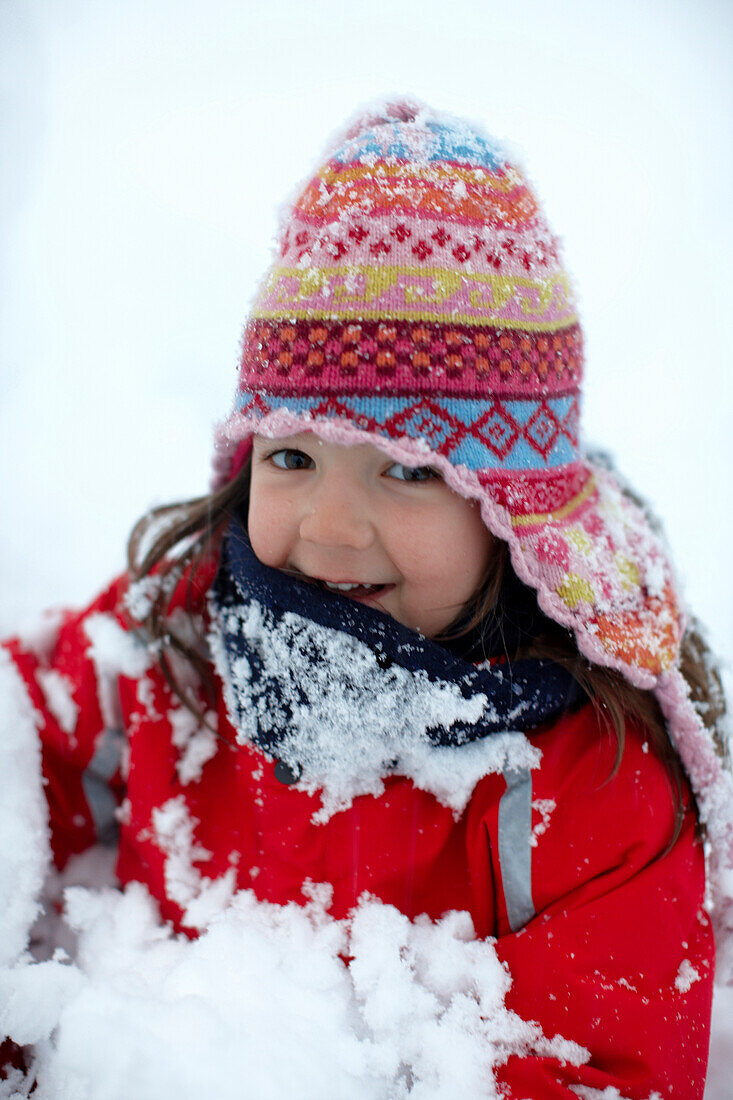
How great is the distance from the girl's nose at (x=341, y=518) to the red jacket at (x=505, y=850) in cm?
33

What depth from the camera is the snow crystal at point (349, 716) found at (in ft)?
2.91

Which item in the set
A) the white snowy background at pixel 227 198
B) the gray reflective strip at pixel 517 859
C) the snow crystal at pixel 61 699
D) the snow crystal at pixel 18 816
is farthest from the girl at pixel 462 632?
the white snowy background at pixel 227 198

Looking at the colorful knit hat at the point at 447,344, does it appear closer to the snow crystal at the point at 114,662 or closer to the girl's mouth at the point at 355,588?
the girl's mouth at the point at 355,588

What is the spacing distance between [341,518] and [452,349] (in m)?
0.22

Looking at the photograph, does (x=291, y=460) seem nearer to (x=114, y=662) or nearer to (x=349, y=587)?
(x=349, y=587)

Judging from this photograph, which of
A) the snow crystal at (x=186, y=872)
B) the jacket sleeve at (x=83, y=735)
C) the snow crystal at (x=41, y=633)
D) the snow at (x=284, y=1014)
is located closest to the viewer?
the snow at (x=284, y=1014)

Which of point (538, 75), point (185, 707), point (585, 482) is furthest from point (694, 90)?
point (185, 707)

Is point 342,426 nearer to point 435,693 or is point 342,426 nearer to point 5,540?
point 435,693

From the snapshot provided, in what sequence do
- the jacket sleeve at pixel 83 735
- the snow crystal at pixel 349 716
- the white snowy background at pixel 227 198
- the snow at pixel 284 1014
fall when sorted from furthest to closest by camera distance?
1. the white snowy background at pixel 227 198
2. the jacket sleeve at pixel 83 735
3. the snow crystal at pixel 349 716
4. the snow at pixel 284 1014

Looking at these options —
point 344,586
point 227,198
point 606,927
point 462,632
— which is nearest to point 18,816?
point 344,586

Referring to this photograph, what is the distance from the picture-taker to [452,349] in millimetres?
812

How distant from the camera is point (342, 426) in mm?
809

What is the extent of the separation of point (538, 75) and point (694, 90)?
19.8 inches

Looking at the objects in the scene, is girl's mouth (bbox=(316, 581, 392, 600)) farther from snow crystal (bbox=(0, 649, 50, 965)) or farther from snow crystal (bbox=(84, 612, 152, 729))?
snow crystal (bbox=(0, 649, 50, 965))
